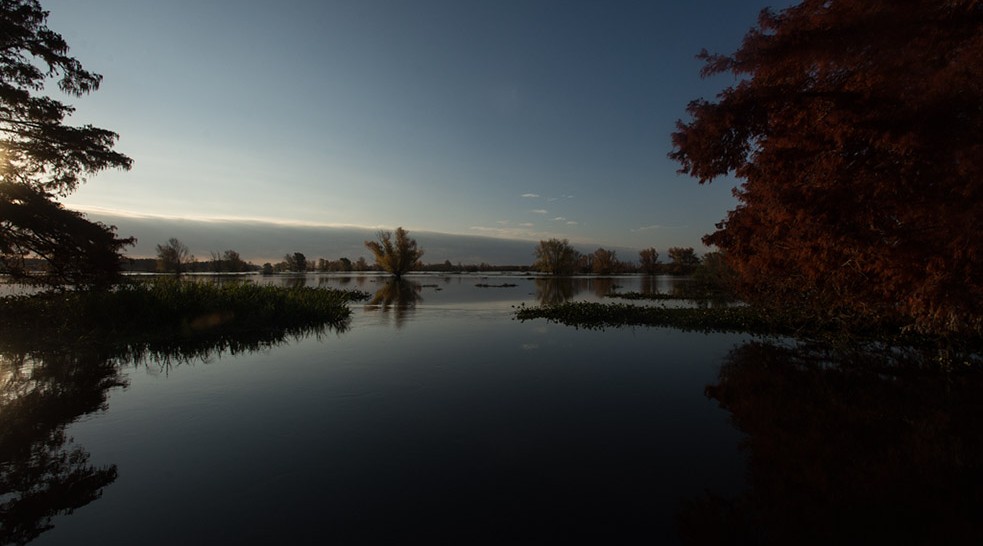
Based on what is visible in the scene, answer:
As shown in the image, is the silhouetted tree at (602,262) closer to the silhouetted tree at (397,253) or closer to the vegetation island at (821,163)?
the silhouetted tree at (397,253)

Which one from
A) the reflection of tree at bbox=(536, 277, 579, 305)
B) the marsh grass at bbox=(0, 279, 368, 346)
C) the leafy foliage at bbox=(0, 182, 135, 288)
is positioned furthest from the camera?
the reflection of tree at bbox=(536, 277, 579, 305)

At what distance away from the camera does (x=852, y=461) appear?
5844 mm

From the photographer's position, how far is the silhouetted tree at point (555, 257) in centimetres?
9506

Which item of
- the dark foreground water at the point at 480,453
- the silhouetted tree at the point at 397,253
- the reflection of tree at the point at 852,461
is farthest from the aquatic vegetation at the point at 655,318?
the silhouetted tree at the point at 397,253

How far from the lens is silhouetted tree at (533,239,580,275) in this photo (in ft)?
312

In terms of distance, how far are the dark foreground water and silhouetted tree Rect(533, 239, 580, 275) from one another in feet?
274

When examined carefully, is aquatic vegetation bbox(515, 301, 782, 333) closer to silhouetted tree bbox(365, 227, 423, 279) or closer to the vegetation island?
the vegetation island

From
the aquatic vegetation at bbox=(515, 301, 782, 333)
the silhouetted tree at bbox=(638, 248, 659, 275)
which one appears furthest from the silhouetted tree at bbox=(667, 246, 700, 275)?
the aquatic vegetation at bbox=(515, 301, 782, 333)

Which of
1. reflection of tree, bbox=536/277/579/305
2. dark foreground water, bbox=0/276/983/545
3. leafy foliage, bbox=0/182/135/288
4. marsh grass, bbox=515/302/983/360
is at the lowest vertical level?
dark foreground water, bbox=0/276/983/545

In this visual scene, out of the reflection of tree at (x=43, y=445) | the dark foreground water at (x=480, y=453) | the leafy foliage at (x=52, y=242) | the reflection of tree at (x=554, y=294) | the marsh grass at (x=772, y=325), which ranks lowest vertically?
the dark foreground water at (x=480, y=453)

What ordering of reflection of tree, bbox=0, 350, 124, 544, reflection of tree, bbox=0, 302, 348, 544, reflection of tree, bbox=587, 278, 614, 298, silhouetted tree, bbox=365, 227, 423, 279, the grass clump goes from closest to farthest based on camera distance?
1. reflection of tree, bbox=0, 350, 124, 544
2. reflection of tree, bbox=0, 302, 348, 544
3. the grass clump
4. reflection of tree, bbox=587, 278, 614, 298
5. silhouetted tree, bbox=365, 227, 423, 279

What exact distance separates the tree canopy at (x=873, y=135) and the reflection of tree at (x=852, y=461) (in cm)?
216

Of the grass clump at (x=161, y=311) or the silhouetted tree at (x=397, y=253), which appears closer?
the grass clump at (x=161, y=311)

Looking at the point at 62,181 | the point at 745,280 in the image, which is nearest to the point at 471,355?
the point at 745,280
